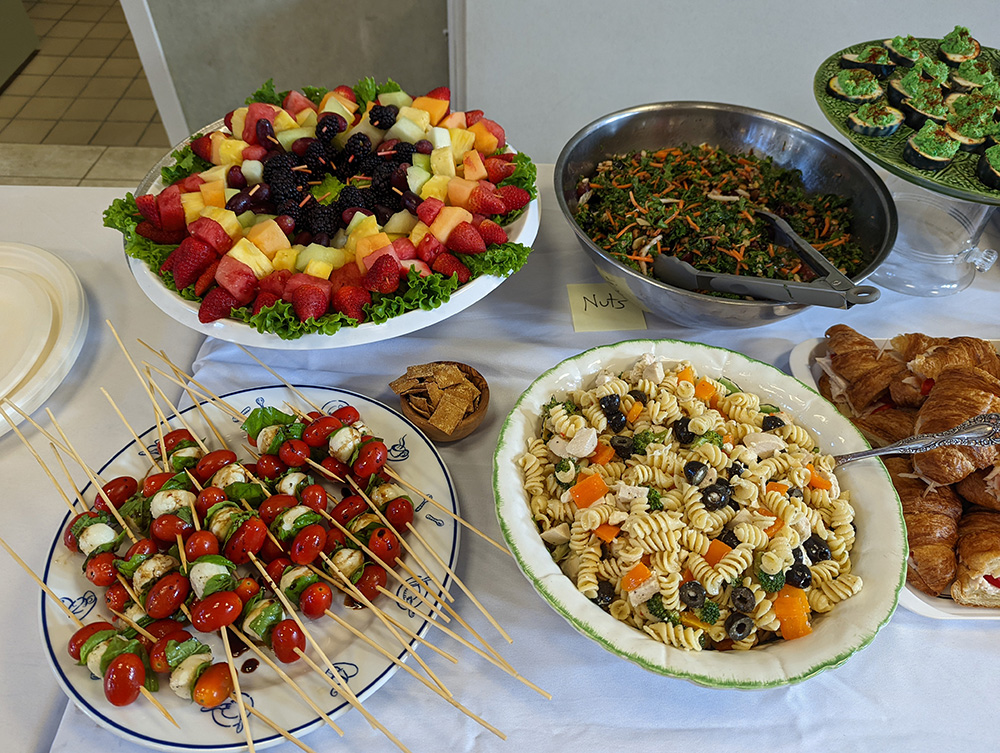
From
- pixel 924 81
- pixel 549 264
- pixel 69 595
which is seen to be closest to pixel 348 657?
pixel 69 595

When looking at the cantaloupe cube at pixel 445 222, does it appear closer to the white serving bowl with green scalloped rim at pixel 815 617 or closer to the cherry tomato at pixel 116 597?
the white serving bowl with green scalloped rim at pixel 815 617

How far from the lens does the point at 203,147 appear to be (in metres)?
1.94

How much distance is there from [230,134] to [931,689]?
90.4 inches

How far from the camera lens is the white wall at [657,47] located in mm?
3162

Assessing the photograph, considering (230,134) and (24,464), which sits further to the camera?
(230,134)

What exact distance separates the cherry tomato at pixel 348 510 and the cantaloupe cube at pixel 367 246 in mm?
588

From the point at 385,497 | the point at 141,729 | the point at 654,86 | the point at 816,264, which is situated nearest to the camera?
the point at 141,729

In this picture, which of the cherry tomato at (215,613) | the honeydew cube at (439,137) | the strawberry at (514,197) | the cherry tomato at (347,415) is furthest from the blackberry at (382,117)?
the cherry tomato at (215,613)

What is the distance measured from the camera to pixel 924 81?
1.97m

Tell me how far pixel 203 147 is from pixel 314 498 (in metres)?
1.28

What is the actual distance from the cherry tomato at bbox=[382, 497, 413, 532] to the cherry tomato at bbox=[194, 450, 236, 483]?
1.20 feet

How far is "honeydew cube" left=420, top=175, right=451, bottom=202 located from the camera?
175cm

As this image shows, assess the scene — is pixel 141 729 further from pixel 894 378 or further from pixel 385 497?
pixel 894 378

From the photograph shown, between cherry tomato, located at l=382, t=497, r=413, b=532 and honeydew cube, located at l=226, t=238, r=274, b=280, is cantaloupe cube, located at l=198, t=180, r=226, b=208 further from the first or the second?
cherry tomato, located at l=382, t=497, r=413, b=532
